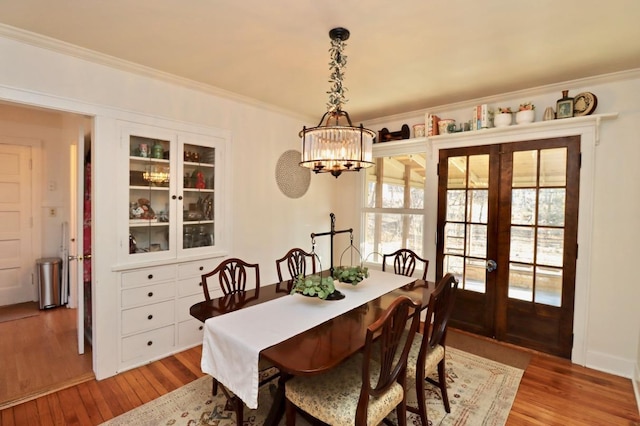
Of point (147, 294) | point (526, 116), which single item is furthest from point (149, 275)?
point (526, 116)

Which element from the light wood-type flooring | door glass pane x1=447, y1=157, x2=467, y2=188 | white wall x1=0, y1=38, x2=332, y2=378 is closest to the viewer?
white wall x1=0, y1=38, x2=332, y2=378

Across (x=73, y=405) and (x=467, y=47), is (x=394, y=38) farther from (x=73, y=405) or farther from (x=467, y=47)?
(x=73, y=405)

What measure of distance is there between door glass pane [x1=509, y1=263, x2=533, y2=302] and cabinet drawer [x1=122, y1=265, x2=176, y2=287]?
132 inches

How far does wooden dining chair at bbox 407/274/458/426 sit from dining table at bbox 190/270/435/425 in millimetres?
203

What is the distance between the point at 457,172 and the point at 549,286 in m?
1.43

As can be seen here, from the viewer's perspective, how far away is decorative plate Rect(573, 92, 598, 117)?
8.72 ft

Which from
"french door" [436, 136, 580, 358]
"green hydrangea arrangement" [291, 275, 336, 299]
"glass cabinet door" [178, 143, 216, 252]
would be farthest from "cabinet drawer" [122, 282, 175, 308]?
"french door" [436, 136, 580, 358]

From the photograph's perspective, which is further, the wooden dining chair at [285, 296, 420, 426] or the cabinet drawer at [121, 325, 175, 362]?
the cabinet drawer at [121, 325, 175, 362]

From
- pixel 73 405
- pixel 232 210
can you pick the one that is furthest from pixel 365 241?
pixel 73 405

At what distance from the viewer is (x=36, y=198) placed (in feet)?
13.5

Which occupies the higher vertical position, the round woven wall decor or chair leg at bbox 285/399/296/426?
the round woven wall decor

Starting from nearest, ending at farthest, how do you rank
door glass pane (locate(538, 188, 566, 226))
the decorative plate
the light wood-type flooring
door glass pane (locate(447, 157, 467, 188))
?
the light wood-type flooring
the decorative plate
door glass pane (locate(538, 188, 566, 226))
door glass pane (locate(447, 157, 467, 188))

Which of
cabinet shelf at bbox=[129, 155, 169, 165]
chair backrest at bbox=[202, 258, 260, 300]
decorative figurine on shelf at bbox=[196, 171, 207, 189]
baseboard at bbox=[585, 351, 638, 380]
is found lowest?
baseboard at bbox=[585, 351, 638, 380]

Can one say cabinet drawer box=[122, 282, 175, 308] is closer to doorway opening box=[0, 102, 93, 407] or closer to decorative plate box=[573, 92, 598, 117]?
doorway opening box=[0, 102, 93, 407]
